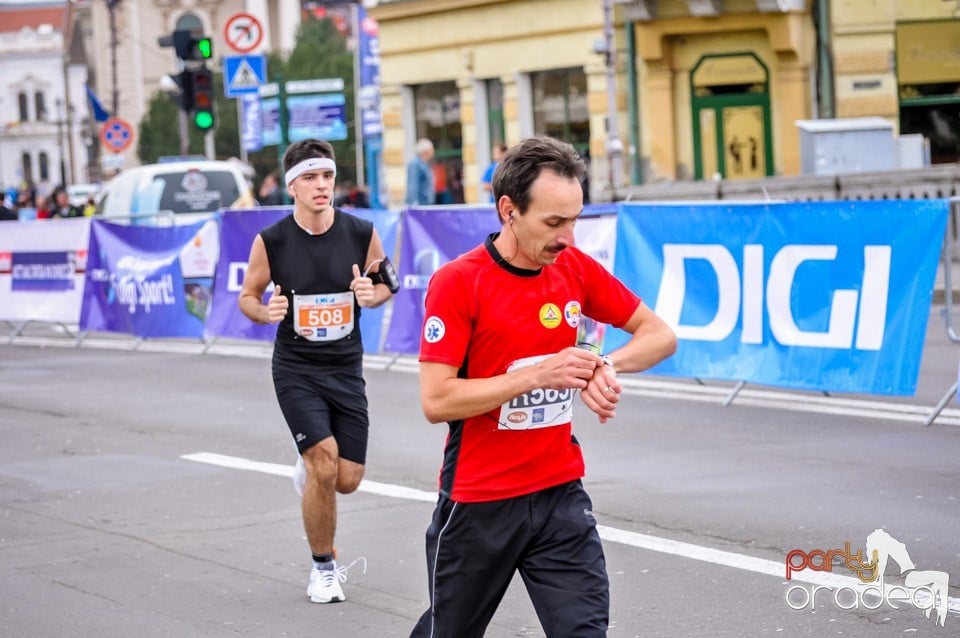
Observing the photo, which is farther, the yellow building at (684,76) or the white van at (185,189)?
the yellow building at (684,76)

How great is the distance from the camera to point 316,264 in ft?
25.8

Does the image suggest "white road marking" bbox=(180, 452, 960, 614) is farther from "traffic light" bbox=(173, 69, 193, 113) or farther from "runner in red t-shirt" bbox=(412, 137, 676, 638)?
"traffic light" bbox=(173, 69, 193, 113)

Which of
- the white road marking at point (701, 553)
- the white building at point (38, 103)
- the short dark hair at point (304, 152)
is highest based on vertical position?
the white building at point (38, 103)

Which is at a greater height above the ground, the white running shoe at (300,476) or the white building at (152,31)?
the white building at (152,31)

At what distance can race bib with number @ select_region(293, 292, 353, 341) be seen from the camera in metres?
7.69

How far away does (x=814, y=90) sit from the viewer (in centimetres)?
2831

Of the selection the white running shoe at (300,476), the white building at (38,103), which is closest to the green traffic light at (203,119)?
the white running shoe at (300,476)

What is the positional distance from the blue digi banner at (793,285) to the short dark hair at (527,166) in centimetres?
699

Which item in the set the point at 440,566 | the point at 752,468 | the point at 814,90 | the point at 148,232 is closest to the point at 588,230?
the point at 752,468

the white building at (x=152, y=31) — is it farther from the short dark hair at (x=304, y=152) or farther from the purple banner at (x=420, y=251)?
the short dark hair at (x=304, y=152)

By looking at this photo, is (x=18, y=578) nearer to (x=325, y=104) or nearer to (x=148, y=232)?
(x=148, y=232)

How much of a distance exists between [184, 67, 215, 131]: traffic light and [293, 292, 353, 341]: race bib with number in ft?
56.4

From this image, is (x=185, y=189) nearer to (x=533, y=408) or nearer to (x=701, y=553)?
(x=701, y=553)

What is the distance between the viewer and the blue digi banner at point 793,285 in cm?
1129
